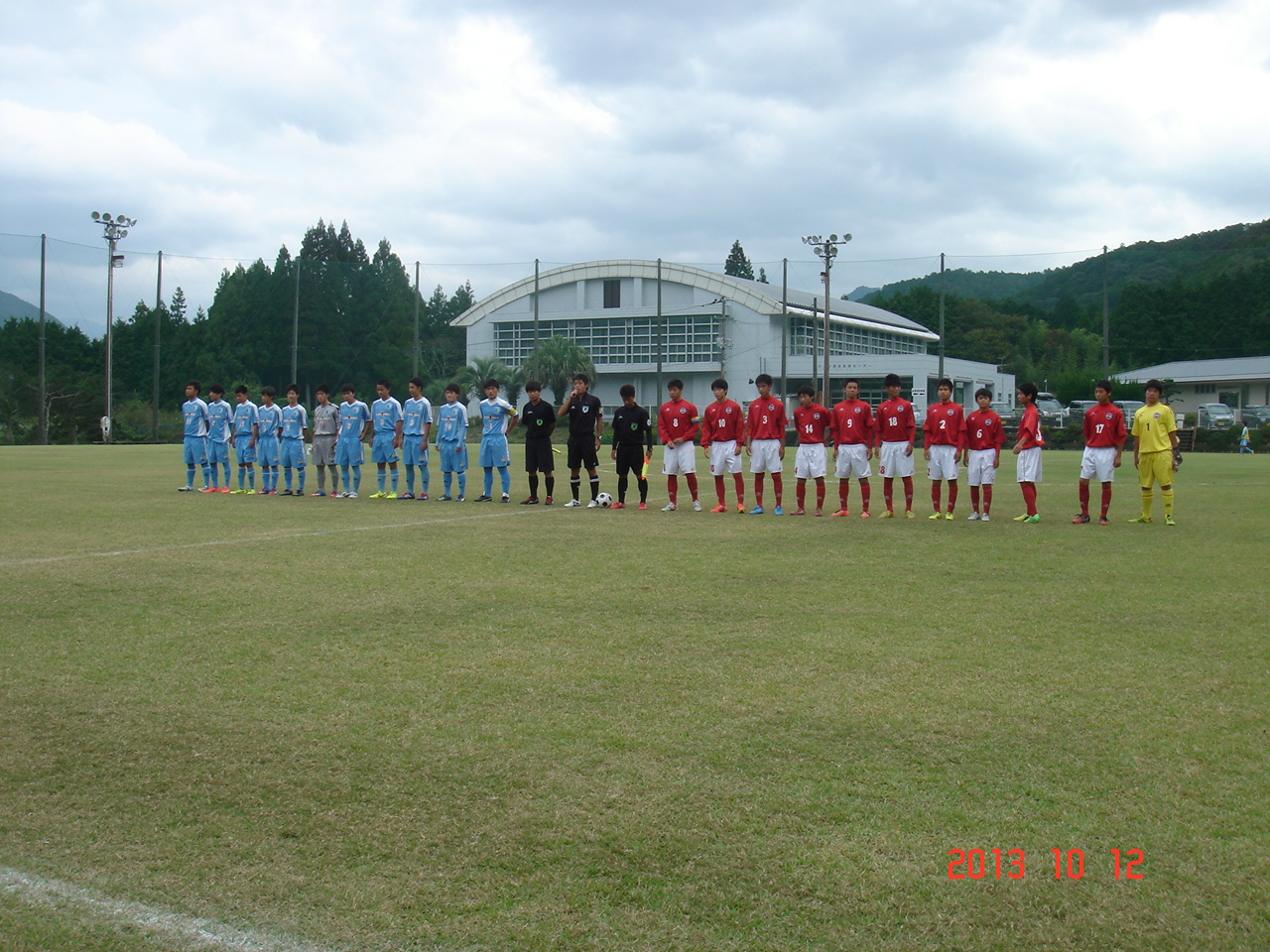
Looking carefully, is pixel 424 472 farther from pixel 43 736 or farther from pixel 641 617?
pixel 43 736

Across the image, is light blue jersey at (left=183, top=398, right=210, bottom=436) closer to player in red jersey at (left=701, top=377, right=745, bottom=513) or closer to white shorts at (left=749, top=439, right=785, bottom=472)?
player in red jersey at (left=701, top=377, right=745, bottom=513)

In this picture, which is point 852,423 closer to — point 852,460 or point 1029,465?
point 852,460

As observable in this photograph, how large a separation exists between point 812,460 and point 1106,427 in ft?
12.5

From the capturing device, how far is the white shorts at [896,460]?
14.4 metres

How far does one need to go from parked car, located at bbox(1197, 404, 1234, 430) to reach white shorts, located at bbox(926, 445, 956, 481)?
1556 inches

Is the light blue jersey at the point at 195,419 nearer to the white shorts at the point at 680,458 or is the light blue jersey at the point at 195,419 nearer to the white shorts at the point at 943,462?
the white shorts at the point at 680,458

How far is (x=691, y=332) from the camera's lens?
71.3m

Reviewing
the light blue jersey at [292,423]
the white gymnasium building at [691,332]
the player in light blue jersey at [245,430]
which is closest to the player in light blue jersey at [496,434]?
the light blue jersey at [292,423]

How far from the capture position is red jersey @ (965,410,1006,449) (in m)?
14.0

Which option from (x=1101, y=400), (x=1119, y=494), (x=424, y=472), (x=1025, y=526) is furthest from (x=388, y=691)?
(x=1119, y=494)

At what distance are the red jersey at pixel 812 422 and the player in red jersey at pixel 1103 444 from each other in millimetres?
3343

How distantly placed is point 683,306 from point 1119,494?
54330 mm

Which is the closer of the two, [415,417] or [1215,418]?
[415,417]

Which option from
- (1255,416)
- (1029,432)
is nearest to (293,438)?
(1029,432)
